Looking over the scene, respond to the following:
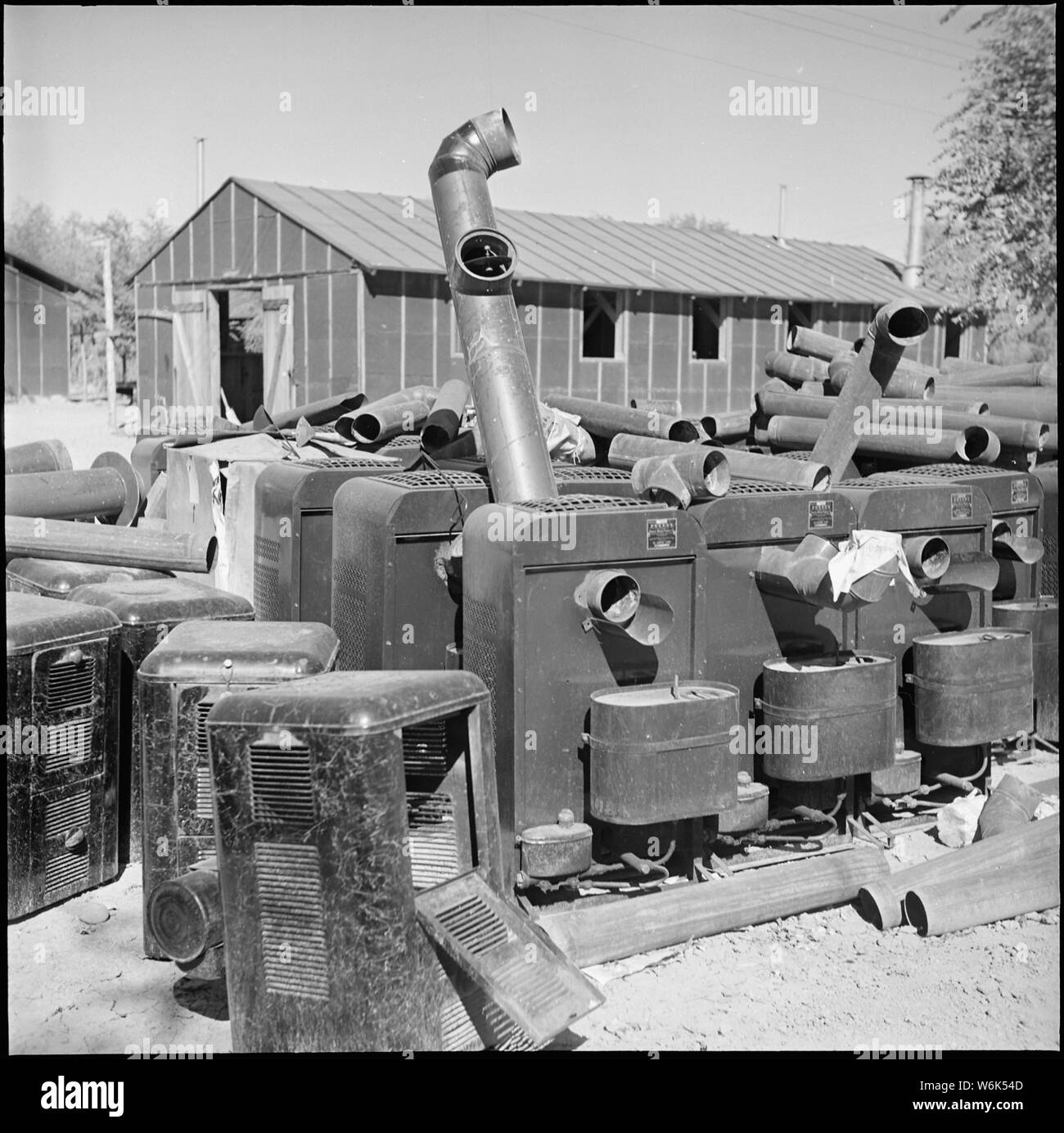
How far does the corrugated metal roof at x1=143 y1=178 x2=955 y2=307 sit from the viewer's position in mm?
19578

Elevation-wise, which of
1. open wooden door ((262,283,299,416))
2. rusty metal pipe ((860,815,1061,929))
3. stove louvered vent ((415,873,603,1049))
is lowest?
rusty metal pipe ((860,815,1061,929))

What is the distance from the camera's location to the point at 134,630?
569 cm

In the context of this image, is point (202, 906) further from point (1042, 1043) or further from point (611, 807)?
point (1042, 1043)

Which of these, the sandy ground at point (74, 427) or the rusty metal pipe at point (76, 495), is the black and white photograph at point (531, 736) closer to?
the rusty metal pipe at point (76, 495)

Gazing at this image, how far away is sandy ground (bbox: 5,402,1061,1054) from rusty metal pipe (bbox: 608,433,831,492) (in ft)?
7.24

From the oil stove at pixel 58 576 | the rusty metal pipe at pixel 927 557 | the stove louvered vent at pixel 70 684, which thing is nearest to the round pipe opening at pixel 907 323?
the rusty metal pipe at pixel 927 557

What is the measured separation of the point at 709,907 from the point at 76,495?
503cm

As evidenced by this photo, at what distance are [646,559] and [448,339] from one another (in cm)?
1465

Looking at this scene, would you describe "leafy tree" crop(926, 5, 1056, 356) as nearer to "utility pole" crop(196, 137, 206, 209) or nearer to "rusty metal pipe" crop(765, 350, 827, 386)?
"rusty metal pipe" crop(765, 350, 827, 386)

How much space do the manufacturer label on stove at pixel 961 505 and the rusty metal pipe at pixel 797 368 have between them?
329 cm

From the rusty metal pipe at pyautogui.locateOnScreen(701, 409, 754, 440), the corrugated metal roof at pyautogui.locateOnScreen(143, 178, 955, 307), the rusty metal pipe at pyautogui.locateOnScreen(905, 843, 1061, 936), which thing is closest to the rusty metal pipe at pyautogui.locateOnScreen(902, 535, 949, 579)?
the rusty metal pipe at pyautogui.locateOnScreen(905, 843, 1061, 936)
